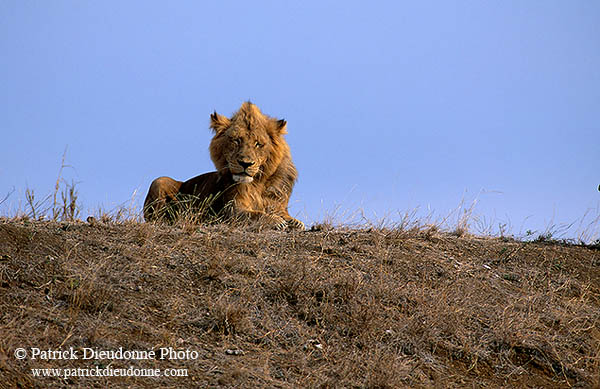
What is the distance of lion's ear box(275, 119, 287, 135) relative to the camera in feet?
36.3

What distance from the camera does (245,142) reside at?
34.6 feet

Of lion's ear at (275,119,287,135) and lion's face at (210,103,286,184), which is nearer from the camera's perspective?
lion's face at (210,103,286,184)

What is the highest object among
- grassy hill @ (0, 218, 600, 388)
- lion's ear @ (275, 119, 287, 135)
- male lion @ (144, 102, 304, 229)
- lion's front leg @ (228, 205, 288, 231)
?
lion's ear @ (275, 119, 287, 135)

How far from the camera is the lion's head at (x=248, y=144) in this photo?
34.4ft

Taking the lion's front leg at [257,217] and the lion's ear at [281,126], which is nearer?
the lion's front leg at [257,217]

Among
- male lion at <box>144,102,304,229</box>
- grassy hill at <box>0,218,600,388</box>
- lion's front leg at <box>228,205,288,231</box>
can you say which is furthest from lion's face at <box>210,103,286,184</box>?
grassy hill at <box>0,218,600,388</box>

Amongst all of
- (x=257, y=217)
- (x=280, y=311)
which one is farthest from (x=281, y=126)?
(x=280, y=311)

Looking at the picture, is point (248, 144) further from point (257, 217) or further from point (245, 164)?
point (257, 217)

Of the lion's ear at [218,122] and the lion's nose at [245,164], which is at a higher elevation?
the lion's ear at [218,122]

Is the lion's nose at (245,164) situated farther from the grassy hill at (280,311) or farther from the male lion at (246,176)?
the grassy hill at (280,311)

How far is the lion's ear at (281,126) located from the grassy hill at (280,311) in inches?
85.7

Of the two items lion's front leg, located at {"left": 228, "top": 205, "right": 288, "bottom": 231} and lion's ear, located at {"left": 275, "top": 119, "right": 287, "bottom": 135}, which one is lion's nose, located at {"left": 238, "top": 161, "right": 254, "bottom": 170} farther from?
lion's ear, located at {"left": 275, "top": 119, "right": 287, "bottom": 135}

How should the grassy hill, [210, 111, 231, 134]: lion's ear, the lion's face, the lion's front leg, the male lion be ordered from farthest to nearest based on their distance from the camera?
[210, 111, 231, 134]: lion's ear, the lion's face, the male lion, the lion's front leg, the grassy hill

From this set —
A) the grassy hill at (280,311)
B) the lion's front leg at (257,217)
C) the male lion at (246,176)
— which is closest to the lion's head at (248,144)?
the male lion at (246,176)
